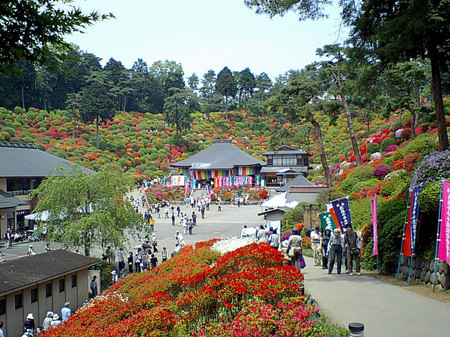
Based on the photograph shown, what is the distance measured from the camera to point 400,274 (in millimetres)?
10508

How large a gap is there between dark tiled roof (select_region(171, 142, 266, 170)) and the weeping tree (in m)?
37.5

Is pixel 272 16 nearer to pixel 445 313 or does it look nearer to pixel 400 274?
pixel 400 274

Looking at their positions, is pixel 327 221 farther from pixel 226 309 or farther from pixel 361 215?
pixel 226 309

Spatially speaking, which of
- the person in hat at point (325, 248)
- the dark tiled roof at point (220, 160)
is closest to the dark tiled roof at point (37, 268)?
the person in hat at point (325, 248)

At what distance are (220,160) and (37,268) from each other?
4688cm

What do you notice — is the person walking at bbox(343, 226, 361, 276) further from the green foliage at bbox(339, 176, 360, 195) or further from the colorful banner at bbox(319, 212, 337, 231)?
the green foliage at bbox(339, 176, 360, 195)

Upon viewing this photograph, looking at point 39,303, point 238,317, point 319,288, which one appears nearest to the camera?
point 238,317

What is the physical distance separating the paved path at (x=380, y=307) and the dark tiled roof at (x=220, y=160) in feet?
159

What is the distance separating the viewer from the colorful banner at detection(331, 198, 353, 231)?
40.3ft

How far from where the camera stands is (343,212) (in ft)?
40.4

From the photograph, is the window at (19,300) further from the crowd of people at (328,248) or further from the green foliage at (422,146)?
the green foliage at (422,146)

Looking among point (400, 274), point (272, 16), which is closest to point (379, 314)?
point (400, 274)

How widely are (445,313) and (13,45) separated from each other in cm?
762

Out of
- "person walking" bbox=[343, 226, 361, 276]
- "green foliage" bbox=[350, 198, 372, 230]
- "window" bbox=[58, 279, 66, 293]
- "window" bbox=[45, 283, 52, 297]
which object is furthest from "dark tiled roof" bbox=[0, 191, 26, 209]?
"person walking" bbox=[343, 226, 361, 276]
